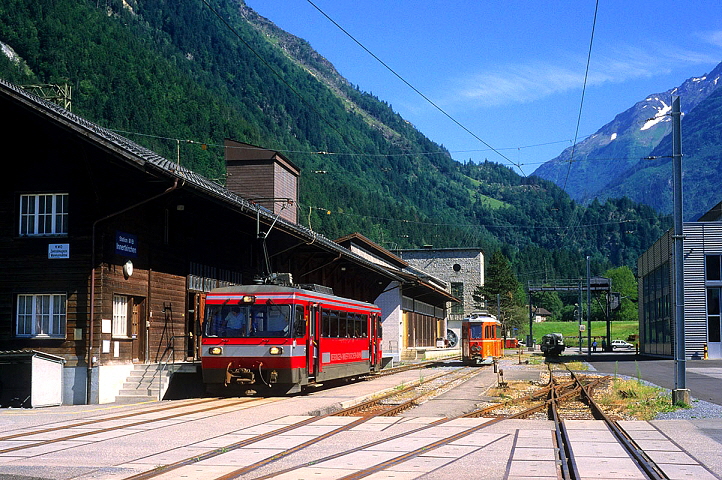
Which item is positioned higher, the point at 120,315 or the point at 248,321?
the point at 120,315

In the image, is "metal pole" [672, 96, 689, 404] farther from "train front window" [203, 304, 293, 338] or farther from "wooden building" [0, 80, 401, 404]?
"wooden building" [0, 80, 401, 404]

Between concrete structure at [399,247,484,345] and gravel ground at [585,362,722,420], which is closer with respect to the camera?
gravel ground at [585,362,722,420]

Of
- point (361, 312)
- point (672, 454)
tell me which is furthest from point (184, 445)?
point (361, 312)

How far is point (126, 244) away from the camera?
21.6m

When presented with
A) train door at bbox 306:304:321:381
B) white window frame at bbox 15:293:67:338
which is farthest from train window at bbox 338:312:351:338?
white window frame at bbox 15:293:67:338

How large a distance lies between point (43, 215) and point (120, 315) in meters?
3.26

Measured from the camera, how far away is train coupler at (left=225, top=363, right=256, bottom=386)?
20.2 meters

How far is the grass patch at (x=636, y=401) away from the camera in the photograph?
1716 centimetres

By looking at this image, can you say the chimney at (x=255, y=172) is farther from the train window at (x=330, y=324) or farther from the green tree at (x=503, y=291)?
the green tree at (x=503, y=291)

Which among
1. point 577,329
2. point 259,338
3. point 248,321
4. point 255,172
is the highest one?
point 255,172

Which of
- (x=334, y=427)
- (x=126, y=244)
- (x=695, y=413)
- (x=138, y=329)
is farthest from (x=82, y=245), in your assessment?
(x=695, y=413)

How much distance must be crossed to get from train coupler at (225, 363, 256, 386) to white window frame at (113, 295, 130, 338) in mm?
3394

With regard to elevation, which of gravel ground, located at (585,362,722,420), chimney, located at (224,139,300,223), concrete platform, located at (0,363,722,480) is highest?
chimney, located at (224,139,300,223)

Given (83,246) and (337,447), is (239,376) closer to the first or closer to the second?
(83,246)
